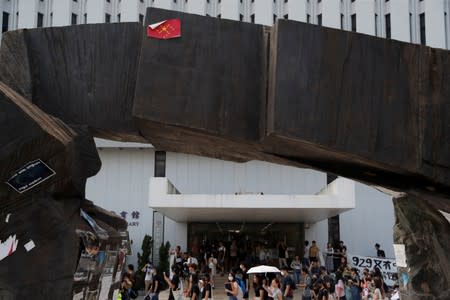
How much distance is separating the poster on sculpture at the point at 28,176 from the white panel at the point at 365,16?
91.9 ft

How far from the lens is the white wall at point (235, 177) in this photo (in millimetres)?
26094

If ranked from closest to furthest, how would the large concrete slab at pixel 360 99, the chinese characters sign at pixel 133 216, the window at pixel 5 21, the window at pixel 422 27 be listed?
the large concrete slab at pixel 360 99 < the chinese characters sign at pixel 133 216 < the window at pixel 422 27 < the window at pixel 5 21

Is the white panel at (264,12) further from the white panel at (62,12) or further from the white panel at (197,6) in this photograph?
the white panel at (62,12)

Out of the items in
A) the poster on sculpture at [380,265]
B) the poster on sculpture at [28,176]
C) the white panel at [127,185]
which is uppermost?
the white panel at [127,185]

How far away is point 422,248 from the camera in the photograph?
568 centimetres

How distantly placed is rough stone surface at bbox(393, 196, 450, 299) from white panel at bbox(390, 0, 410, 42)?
79.4 ft

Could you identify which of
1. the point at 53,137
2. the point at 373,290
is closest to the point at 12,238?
the point at 53,137

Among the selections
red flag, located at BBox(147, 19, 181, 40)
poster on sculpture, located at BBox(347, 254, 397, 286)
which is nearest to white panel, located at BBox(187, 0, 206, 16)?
poster on sculpture, located at BBox(347, 254, 397, 286)

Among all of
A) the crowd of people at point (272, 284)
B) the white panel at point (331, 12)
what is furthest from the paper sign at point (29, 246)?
the white panel at point (331, 12)

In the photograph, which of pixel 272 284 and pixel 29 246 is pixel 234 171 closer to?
pixel 272 284

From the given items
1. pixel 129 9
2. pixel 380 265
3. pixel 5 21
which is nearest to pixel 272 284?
pixel 380 265

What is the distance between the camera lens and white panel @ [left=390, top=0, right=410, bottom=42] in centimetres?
Answer: 2844

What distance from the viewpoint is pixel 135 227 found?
25.7 metres

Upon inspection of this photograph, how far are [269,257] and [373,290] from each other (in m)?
8.37
